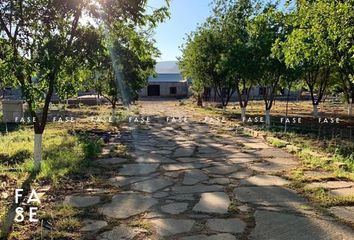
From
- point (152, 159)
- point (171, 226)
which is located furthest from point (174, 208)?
point (152, 159)

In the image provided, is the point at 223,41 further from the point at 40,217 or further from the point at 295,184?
the point at 40,217

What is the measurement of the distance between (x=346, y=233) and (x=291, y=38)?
23.1ft

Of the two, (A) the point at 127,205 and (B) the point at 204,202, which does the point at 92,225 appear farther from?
(B) the point at 204,202

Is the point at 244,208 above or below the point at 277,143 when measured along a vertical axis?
below

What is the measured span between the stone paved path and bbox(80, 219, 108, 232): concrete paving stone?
11 millimetres

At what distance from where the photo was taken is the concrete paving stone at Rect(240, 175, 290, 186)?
6.02 m

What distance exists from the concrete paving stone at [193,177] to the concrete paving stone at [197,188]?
255mm

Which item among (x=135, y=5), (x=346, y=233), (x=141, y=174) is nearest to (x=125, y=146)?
(x=141, y=174)

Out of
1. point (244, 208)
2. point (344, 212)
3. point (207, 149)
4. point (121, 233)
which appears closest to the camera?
point (121, 233)

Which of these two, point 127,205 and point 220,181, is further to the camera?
point 220,181

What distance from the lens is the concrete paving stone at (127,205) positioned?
4680 millimetres

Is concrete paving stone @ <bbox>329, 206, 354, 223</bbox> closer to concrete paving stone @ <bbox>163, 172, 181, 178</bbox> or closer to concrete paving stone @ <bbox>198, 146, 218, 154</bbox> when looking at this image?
concrete paving stone @ <bbox>163, 172, 181, 178</bbox>

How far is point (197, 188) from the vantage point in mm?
5824

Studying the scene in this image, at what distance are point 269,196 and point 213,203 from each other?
877 mm
